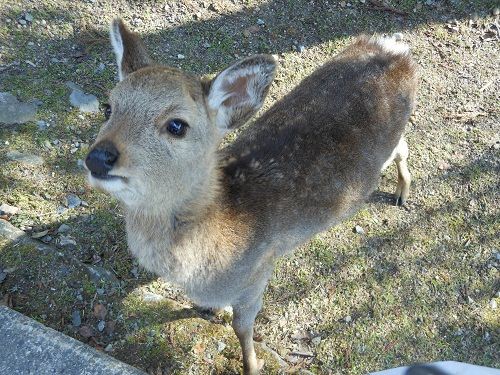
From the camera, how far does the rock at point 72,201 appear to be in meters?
4.54

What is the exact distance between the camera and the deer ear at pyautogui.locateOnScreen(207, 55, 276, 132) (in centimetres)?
299

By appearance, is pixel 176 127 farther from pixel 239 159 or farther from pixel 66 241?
pixel 66 241

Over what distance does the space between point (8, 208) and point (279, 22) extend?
3.80 m

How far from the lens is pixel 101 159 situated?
8.66 ft

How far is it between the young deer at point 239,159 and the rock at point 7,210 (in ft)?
5.29

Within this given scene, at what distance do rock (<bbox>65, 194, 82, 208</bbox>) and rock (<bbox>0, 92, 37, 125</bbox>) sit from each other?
88 cm

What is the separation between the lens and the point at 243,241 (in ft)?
11.5

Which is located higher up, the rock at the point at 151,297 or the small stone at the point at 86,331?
the rock at the point at 151,297

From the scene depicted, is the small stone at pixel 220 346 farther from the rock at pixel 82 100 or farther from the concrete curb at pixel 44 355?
the rock at pixel 82 100

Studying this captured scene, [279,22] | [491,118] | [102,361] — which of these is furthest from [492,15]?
[102,361]

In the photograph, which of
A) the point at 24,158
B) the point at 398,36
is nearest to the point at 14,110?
the point at 24,158

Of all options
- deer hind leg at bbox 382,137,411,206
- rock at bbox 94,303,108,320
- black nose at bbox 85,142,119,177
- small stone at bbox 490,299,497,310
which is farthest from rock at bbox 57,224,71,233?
small stone at bbox 490,299,497,310

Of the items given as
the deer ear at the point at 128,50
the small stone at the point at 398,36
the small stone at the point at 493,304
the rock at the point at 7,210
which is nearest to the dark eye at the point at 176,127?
the deer ear at the point at 128,50

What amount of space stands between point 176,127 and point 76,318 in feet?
6.14
